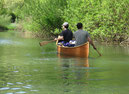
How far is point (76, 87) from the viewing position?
9172 millimetres

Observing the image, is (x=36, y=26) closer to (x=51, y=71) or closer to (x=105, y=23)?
(x=105, y=23)

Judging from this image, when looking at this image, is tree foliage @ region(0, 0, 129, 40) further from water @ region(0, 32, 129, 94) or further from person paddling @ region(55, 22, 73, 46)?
water @ region(0, 32, 129, 94)

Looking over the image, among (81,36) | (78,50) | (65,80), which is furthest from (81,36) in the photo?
(65,80)

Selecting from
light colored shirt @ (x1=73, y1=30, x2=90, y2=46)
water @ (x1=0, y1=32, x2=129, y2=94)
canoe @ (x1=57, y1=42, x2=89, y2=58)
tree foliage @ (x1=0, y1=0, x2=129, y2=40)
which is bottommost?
water @ (x1=0, y1=32, x2=129, y2=94)

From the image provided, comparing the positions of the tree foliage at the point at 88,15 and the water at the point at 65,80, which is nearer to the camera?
the water at the point at 65,80

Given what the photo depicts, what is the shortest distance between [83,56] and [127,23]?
10235mm

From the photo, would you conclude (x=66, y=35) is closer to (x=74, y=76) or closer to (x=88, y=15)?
(x=74, y=76)

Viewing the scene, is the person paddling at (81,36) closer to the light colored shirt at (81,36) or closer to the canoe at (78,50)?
the light colored shirt at (81,36)

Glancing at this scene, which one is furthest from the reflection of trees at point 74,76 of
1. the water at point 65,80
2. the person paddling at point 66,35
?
the person paddling at point 66,35

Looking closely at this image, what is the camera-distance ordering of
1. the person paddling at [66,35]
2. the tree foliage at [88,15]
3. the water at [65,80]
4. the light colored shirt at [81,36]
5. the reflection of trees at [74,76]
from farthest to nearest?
the tree foliage at [88,15] < the person paddling at [66,35] < the light colored shirt at [81,36] < the reflection of trees at [74,76] < the water at [65,80]

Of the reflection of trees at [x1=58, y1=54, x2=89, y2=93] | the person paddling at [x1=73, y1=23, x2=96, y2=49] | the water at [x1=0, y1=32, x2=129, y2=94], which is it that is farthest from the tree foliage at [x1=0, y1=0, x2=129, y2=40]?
the water at [x1=0, y1=32, x2=129, y2=94]

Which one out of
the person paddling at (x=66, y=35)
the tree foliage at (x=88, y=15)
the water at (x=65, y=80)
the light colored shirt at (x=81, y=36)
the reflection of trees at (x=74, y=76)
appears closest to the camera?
the water at (x=65, y=80)

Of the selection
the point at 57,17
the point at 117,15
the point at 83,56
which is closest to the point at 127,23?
the point at 117,15

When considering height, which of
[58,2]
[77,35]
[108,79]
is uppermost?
[58,2]
